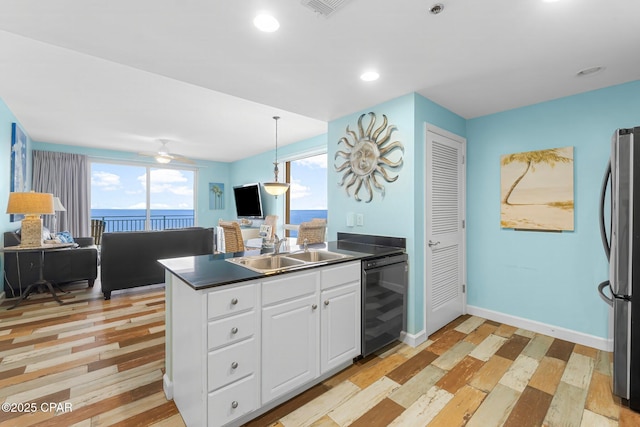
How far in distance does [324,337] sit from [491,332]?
6.37ft

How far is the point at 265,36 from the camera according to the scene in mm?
1794

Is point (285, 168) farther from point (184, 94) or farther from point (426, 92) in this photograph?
point (426, 92)

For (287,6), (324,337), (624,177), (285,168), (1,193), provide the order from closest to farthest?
1. (287,6)
2. (624,177)
3. (324,337)
4. (1,193)
5. (285,168)

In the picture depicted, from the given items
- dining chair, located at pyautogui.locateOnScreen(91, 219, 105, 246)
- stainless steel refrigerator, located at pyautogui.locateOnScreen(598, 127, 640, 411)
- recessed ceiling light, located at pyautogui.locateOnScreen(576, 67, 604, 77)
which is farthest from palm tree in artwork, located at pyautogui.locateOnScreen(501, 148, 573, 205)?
dining chair, located at pyautogui.locateOnScreen(91, 219, 105, 246)

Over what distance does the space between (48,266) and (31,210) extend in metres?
1.06

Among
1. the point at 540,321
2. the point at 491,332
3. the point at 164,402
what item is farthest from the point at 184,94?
the point at 540,321

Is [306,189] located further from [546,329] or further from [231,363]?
[231,363]

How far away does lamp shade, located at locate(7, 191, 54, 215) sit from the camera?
3.31 meters

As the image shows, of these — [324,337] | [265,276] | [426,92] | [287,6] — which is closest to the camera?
[287,6]

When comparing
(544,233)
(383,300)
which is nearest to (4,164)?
(383,300)

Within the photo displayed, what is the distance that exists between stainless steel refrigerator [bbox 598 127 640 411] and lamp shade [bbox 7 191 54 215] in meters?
5.48

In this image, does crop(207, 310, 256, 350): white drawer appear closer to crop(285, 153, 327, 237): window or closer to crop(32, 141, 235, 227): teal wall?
crop(285, 153, 327, 237): window

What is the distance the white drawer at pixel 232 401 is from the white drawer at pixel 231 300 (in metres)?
0.40

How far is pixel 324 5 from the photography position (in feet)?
4.91
